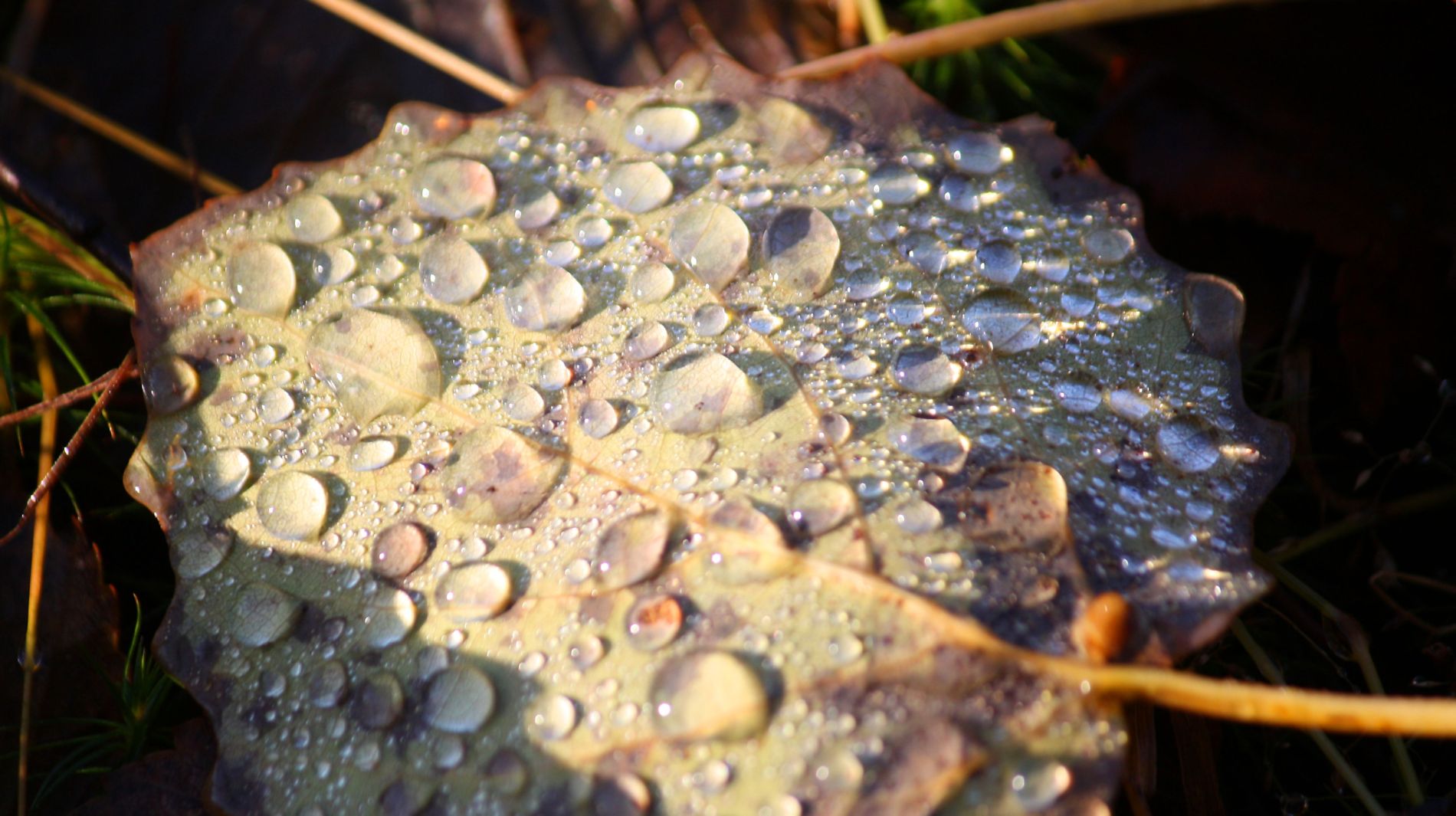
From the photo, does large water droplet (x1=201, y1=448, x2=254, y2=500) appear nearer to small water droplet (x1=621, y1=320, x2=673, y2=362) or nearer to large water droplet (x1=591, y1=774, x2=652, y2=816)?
small water droplet (x1=621, y1=320, x2=673, y2=362)

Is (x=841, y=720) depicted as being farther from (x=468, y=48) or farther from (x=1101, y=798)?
(x=468, y=48)

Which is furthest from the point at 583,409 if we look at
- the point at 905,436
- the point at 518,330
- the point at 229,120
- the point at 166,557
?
the point at 229,120

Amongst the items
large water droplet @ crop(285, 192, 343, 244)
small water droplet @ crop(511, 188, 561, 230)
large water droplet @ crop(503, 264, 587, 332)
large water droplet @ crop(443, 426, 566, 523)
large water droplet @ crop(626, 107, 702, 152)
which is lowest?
large water droplet @ crop(443, 426, 566, 523)

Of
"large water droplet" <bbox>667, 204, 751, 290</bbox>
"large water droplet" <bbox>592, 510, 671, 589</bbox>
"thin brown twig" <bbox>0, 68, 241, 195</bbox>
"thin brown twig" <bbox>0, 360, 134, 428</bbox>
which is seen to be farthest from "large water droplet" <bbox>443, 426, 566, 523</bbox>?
"thin brown twig" <bbox>0, 68, 241, 195</bbox>

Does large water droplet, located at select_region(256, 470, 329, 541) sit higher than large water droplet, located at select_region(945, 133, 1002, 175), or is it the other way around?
large water droplet, located at select_region(945, 133, 1002, 175)

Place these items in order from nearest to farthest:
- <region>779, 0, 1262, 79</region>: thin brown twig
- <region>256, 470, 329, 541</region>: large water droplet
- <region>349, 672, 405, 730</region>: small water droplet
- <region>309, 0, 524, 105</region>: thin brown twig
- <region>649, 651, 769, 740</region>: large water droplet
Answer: <region>649, 651, 769, 740</region>: large water droplet, <region>349, 672, 405, 730</region>: small water droplet, <region>256, 470, 329, 541</region>: large water droplet, <region>779, 0, 1262, 79</region>: thin brown twig, <region>309, 0, 524, 105</region>: thin brown twig

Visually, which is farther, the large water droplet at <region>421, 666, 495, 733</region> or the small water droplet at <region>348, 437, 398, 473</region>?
the small water droplet at <region>348, 437, 398, 473</region>

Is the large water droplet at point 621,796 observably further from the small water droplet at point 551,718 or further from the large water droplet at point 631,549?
the large water droplet at point 631,549

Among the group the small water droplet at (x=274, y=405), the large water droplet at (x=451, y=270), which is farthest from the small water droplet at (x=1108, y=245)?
the small water droplet at (x=274, y=405)
